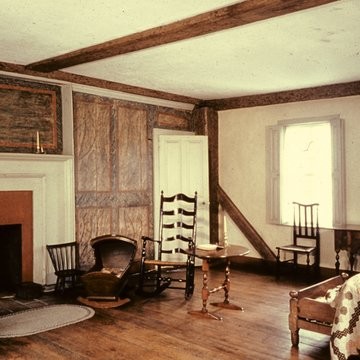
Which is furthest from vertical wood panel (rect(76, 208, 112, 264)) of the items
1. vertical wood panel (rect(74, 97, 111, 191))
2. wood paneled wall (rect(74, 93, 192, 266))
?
vertical wood panel (rect(74, 97, 111, 191))

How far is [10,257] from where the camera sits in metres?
6.01

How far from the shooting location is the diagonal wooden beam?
3480 mm

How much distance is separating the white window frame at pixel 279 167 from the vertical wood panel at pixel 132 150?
1.95 metres

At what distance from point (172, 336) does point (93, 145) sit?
3.16m

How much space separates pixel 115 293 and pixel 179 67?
2.76 m

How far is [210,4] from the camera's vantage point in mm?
3600

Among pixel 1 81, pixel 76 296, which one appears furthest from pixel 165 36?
pixel 76 296

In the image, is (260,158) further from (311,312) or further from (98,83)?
(311,312)

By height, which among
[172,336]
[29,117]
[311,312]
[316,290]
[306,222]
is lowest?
[172,336]

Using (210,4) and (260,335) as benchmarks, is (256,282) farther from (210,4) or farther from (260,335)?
(210,4)

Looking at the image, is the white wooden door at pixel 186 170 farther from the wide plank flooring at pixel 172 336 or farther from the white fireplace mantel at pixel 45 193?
the wide plank flooring at pixel 172 336

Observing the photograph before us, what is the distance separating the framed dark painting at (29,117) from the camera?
562 cm

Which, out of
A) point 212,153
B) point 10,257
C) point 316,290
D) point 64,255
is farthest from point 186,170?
point 316,290

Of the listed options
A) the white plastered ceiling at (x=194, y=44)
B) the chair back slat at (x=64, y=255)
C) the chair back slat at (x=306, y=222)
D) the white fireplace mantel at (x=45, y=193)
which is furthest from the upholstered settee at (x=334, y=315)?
the white fireplace mantel at (x=45, y=193)
